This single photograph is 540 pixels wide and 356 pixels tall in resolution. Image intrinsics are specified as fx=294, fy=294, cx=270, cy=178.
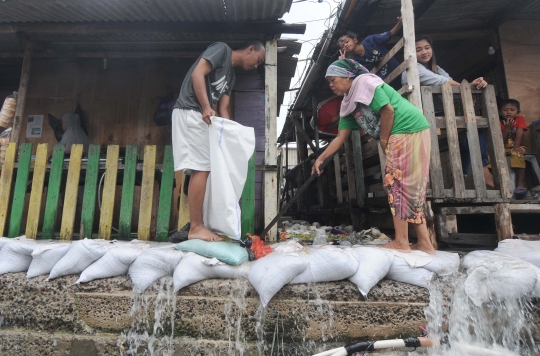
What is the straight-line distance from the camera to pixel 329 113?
19.4ft

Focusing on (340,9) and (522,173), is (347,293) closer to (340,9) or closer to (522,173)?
(522,173)

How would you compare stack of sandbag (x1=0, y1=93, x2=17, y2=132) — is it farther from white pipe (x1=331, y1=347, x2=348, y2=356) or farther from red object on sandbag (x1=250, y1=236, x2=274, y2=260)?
white pipe (x1=331, y1=347, x2=348, y2=356)

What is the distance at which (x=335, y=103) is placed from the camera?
572 cm

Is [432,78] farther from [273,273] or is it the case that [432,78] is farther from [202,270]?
[202,270]

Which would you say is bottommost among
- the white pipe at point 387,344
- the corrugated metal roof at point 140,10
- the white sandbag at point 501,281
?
the white pipe at point 387,344

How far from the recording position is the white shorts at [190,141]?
2559mm

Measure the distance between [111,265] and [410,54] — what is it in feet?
10.7

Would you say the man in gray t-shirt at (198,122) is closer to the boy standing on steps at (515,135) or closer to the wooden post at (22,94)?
the wooden post at (22,94)

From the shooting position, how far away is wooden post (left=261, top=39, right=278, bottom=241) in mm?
3145

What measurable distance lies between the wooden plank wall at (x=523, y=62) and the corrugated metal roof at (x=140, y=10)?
3.51m

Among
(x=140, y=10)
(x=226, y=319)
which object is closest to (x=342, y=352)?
(x=226, y=319)

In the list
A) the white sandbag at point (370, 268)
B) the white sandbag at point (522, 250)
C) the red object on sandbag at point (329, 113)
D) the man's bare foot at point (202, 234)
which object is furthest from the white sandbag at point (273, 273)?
the red object on sandbag at point (329, 113)

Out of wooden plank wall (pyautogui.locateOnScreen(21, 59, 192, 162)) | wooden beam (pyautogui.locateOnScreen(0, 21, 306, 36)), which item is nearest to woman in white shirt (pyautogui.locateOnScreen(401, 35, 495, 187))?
wooden beam (pyautogui.locateOnScreen(0, 21, 306, 36))

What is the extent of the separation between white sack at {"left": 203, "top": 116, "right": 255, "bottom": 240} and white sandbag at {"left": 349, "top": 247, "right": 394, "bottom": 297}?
3.24 ft
